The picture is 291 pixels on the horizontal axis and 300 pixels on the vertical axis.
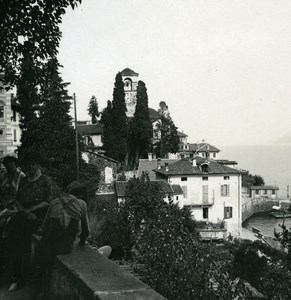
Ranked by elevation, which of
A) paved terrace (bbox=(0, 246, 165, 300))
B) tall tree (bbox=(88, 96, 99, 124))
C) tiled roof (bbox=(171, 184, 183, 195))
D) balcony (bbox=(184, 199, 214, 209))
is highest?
tall tree (bbox=(88, 96, 99, 124))

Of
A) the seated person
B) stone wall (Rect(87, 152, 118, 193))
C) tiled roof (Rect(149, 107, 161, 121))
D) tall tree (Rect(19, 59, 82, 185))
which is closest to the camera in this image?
the seated person

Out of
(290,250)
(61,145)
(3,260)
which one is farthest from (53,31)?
(61,145)

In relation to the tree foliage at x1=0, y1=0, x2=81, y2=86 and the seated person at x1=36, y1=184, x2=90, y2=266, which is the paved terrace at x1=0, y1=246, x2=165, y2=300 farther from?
the tree foliage at x1=0, y1=0, x2=81, y2=86

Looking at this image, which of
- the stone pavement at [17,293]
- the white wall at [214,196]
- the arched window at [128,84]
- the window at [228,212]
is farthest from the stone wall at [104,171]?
the stone pavement at [17,293]

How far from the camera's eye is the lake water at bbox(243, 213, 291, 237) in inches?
2613

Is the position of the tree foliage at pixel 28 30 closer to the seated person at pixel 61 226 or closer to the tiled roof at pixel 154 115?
the seated person at pixel 61 226

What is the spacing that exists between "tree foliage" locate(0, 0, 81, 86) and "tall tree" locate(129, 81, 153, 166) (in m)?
59.6

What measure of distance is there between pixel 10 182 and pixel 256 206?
78.4 m

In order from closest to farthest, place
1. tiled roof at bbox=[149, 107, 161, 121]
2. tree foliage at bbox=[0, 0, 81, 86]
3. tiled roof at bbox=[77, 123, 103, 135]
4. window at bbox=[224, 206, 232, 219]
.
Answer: tree foliage at bbox=[0, 0, 81, 86] → window at bbox=[224, 206, 232, 219] → tiled roof at bbox=[77, 123, 103, 135] → tiled roof at bbox=[149, 107, 161, 121]

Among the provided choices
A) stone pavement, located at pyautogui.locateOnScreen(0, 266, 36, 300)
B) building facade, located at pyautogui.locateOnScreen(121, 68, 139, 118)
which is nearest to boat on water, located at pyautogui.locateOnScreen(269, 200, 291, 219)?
building facade, located at pyautogui.locateOnScreen(121, 68, 139, 118)

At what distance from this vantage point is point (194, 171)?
5119 cm

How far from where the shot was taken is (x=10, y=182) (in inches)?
221

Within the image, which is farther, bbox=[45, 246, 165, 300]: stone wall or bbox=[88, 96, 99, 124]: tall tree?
bbox=[88, 96, 99, 124]: tall tree

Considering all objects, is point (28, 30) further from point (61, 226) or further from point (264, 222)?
point (264, 222)
